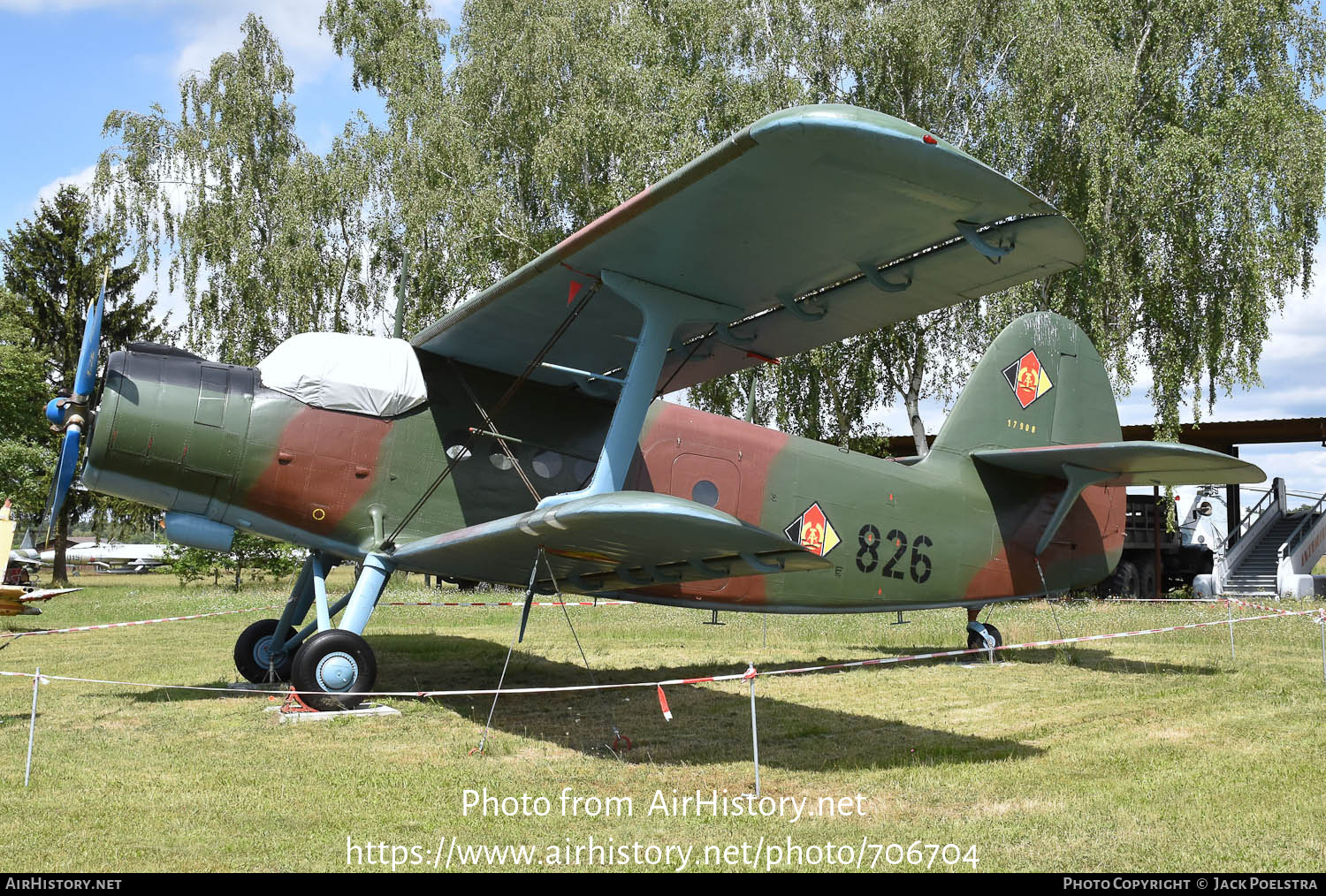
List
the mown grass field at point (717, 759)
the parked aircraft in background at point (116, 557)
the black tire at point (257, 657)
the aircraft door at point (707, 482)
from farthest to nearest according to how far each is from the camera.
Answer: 1. the parked aircraft in background at point (116, 557)
2. the black tire at point (257, 657)
3. the aircraft door at point (707, 482)
4. the mown grass field at point (717, 759)

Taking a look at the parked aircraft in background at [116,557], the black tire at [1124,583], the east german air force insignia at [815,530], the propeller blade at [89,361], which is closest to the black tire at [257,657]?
the propeller blade at [89,361]

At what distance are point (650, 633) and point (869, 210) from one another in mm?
9021

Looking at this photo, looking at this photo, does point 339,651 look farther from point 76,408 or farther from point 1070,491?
point 1070,491

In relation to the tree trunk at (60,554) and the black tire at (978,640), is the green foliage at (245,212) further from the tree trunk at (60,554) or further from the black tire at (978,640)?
the black tire at (978,640)

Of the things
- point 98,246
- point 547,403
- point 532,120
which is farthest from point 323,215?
point 547,403

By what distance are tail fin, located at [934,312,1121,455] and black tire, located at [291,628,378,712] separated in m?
6.13

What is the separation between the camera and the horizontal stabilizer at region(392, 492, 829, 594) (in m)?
4.99

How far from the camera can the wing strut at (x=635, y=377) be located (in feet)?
20.8

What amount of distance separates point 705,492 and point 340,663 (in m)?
3.24

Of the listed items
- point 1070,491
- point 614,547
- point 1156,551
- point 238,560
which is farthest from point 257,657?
point 1156,551

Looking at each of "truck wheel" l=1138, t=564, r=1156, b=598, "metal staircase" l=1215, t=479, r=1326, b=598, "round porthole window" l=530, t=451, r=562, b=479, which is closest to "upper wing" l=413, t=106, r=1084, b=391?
"round porthole window" l=530, t=451, r=562, b=479

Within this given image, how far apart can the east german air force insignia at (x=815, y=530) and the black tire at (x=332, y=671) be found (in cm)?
376

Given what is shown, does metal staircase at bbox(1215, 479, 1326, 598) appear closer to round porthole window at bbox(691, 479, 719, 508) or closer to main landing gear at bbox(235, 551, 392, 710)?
round porthole window at bbox(691, 479, 719, 508)
